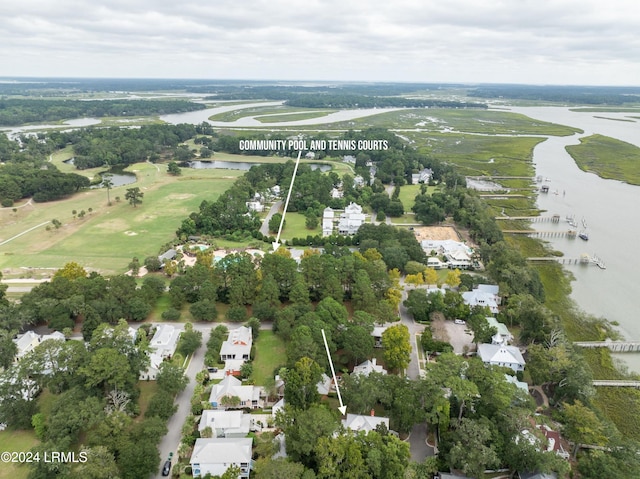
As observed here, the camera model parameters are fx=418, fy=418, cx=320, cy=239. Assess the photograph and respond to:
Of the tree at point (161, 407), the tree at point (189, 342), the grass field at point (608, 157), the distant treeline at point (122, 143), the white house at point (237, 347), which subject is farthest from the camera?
the distant treeline at point (122, 143)

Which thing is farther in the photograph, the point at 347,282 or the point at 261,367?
the point at 347,282

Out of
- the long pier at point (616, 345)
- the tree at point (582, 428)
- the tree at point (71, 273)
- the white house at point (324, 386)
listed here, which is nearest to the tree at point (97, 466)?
the white house at point (324, 386)

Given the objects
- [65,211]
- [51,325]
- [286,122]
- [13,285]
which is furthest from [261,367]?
[286,122]

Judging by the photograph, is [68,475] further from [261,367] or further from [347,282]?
[347,282]

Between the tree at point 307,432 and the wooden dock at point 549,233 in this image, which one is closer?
the tree at point 307,432

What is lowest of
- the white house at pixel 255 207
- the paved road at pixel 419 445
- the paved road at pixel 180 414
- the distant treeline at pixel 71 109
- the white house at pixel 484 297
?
the paved road at pixel 419 445

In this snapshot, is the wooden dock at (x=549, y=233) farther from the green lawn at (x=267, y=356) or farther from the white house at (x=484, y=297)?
the green lawn at (x=267, y=356)

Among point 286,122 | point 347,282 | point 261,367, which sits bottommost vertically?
point 261,367
